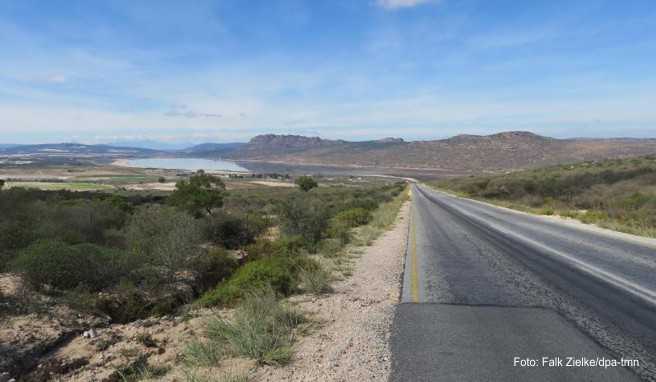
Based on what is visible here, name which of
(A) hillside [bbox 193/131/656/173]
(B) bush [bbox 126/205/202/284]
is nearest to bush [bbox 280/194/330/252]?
(B) bush [bbox 126/205/202/284]

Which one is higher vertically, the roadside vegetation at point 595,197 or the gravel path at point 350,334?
the gravel path at point 350,334

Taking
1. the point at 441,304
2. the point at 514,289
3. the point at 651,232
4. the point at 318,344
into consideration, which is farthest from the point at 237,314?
the point at 651,232

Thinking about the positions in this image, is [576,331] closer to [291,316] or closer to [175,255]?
[291,316]

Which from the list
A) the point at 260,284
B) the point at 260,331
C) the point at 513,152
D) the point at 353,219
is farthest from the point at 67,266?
the point at 513,152

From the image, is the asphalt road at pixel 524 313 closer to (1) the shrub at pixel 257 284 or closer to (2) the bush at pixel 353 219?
(1) the shrub at pixel 257 284

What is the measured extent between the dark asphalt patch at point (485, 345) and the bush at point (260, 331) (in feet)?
4.83

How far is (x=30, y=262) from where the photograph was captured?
8.68 metres

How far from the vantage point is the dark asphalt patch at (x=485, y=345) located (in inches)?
157

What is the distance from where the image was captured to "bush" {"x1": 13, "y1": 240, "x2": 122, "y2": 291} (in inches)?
339

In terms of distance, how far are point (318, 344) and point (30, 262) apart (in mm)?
7745

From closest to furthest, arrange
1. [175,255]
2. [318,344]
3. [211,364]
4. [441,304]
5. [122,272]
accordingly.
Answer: [211,364], [318,344], [441,304], [122,272], [175,255]

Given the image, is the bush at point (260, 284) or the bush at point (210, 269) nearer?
the bush at point (260, 284)

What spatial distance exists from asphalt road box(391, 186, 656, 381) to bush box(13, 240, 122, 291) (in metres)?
7.40

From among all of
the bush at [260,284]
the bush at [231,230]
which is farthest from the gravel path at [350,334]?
the bush at [231,230]
